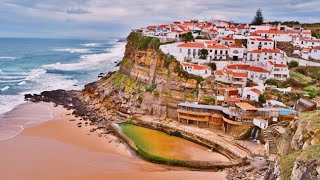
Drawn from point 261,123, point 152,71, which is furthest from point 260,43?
point 261,123

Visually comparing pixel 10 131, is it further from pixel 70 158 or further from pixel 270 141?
pixel 270 141

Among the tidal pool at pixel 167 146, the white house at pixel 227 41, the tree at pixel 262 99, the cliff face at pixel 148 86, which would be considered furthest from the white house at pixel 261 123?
the white house at pixel 227 41

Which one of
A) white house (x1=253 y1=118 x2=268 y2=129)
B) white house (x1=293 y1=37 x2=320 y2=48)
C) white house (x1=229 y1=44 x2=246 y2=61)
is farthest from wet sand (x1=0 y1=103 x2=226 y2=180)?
white house (x1=293 y1=37 x2=320 y2=48)

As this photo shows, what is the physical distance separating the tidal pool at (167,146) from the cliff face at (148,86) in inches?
184

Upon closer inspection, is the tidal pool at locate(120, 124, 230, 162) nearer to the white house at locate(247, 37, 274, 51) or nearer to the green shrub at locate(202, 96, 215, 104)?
the green shrub at locate(202, 96, 215, 104)

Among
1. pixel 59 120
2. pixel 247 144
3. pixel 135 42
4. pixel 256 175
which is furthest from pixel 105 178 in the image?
pixel 135 42

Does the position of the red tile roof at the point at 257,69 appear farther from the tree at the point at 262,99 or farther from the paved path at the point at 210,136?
the paved path at the point at 210,136

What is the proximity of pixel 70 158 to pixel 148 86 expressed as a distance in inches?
687

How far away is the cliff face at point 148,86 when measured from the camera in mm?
41531

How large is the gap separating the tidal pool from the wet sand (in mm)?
1755

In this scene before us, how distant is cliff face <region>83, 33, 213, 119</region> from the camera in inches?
1635

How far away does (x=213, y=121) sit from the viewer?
37594mm

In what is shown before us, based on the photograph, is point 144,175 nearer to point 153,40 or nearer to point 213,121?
point 213,121

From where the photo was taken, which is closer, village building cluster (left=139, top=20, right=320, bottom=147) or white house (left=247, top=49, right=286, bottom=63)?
village building cluster (left=139, top=20, right=320, bottom=147)
